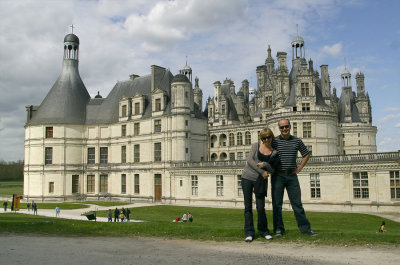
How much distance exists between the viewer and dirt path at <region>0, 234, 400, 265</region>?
7487 millimetres

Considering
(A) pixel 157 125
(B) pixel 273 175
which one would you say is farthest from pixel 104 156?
(B) pixel 273 175

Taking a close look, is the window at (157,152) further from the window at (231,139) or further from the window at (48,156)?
the window at (231,139)

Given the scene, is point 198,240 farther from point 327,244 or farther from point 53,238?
point 53,238

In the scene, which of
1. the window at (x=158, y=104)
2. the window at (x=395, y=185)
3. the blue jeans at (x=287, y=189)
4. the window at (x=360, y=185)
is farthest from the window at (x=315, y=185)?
the blue jeans at (x=287, y=189)

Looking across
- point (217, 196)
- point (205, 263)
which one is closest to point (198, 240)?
point (205, 263)

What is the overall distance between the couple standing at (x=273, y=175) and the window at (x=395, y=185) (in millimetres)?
24691

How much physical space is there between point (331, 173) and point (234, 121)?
3174cm

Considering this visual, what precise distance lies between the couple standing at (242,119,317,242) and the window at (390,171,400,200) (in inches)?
972

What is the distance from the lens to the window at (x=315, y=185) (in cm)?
3419

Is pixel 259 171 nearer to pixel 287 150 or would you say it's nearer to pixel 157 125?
pixel 287 150

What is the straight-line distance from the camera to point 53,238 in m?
11.2

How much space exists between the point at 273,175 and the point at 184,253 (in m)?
2.86

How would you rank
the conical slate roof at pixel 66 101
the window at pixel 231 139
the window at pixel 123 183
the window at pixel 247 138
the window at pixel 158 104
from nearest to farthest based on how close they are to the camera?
the window at pixel 158 104
the window at pixel 123 183
the conical slate roof at pixel 66 101
the window at pixel 247 138
the window at pixel 231 139

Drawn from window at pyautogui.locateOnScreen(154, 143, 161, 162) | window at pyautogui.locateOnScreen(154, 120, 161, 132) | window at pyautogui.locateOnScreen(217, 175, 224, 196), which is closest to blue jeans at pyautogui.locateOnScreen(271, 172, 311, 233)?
window at pyautogui.locateOnScreen(217, 175, 224, 196)
